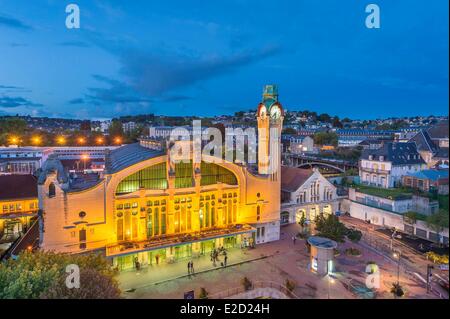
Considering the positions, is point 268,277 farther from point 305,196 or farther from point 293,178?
point 293,178

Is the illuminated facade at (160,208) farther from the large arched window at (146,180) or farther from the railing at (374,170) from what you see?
the railing at (374,170)

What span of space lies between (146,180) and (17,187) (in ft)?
68.4

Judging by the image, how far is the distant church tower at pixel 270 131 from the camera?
1532 inches

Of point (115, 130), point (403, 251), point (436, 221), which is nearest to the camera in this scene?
point (436, 221)

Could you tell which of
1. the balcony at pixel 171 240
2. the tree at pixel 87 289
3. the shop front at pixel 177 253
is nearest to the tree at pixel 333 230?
the balcony at pixel 171 240

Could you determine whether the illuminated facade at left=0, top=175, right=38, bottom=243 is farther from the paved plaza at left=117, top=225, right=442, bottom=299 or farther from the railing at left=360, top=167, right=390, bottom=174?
the railing at left=360, top=167, right=390, bottom=174

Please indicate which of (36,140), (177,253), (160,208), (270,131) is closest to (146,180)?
(160,208)

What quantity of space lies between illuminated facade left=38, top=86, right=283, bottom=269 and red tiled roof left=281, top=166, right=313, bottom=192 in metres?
6.26

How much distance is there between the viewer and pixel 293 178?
46312 millimetres

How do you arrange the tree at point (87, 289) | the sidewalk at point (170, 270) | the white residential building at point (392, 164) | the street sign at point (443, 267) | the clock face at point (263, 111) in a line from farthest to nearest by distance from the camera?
the white residential building at point (392, 164)
the clock face at point (263, 111)
the street sign at point (443, 267)
the sidewalk at point (170, 270)
the tree at point (87, 289)

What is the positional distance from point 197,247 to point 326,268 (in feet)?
44.1

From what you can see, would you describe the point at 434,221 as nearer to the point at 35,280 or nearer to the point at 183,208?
the point at 183,208

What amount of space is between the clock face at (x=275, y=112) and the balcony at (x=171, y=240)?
47.1ft
